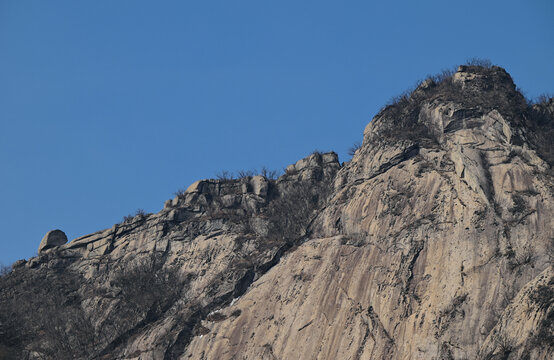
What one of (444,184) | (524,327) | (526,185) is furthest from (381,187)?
(524,327)

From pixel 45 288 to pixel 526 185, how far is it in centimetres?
6516

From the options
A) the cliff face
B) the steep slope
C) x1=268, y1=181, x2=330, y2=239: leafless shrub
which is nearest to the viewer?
the steep slope

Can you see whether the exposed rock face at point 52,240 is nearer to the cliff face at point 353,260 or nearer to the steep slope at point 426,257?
the cliff face at point 353,260

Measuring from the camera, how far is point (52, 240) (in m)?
117

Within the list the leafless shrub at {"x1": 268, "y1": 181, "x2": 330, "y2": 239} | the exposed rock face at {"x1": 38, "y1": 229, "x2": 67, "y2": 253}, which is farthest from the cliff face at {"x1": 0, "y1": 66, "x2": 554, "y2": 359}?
the exposed rock face at {"x1": 38, "y1": 229, "x2": 67, "y2": 253}

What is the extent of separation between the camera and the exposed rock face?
116188mm

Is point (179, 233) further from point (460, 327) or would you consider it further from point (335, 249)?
point (460, 327)

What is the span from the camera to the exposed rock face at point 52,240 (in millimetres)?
116188

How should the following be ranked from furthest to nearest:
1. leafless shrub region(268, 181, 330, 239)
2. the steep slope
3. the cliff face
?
1. leafless shrub region(268, 181, 330, 239)
2. the cliff face
3. the steep slope

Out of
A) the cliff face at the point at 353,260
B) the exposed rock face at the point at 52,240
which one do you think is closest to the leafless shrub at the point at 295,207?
the cliff face at the point at 353,260

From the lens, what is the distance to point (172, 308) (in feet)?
300

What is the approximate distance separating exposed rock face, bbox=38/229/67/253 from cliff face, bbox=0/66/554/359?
9.00 ft

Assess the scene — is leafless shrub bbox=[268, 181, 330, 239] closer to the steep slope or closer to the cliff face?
the cliff face

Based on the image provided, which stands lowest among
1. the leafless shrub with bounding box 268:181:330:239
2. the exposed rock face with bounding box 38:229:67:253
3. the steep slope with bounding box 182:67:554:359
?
the steep slope with bounding box 182:67:554:359
